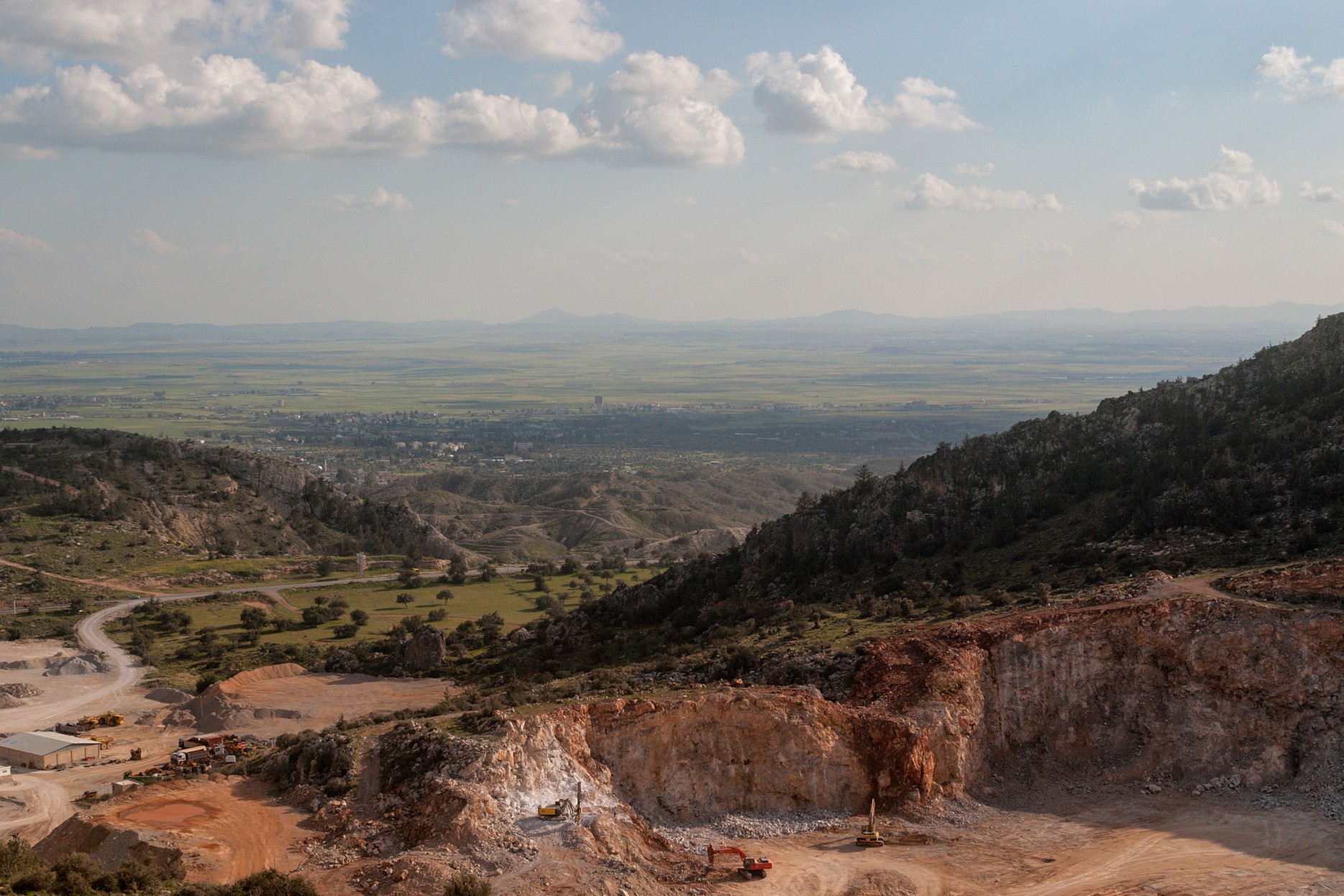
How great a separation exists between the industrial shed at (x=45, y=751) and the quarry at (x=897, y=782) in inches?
239

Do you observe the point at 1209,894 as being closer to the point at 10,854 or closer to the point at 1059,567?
the point at 1059,567

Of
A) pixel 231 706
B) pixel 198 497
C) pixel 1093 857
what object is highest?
pixel 1093 857

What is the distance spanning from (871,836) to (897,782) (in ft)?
7.24

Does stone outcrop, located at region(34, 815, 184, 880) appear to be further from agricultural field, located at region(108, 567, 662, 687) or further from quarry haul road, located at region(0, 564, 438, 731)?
agricultural field, located at region(108, 567, 662, 687)

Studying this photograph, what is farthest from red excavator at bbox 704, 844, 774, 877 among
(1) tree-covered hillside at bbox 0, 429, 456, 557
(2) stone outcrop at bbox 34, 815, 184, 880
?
(1) tree-covered hillside at bbox 0, 429, 456, 557

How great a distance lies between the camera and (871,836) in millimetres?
25266

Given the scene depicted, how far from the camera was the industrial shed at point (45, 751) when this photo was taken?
37.6 m

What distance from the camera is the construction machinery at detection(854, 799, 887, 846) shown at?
25219 millimetres

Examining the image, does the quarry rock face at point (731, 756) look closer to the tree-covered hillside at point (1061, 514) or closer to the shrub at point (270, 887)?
the shrub at point (270, 887)

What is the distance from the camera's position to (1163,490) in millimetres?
40531

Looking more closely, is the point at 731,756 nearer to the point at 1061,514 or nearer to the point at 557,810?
the point at 557,810

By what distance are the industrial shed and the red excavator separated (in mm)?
25756

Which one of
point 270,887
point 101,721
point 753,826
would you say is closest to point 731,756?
point 753,826

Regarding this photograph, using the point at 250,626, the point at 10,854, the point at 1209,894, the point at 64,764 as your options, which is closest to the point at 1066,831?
the point at 1209,894
